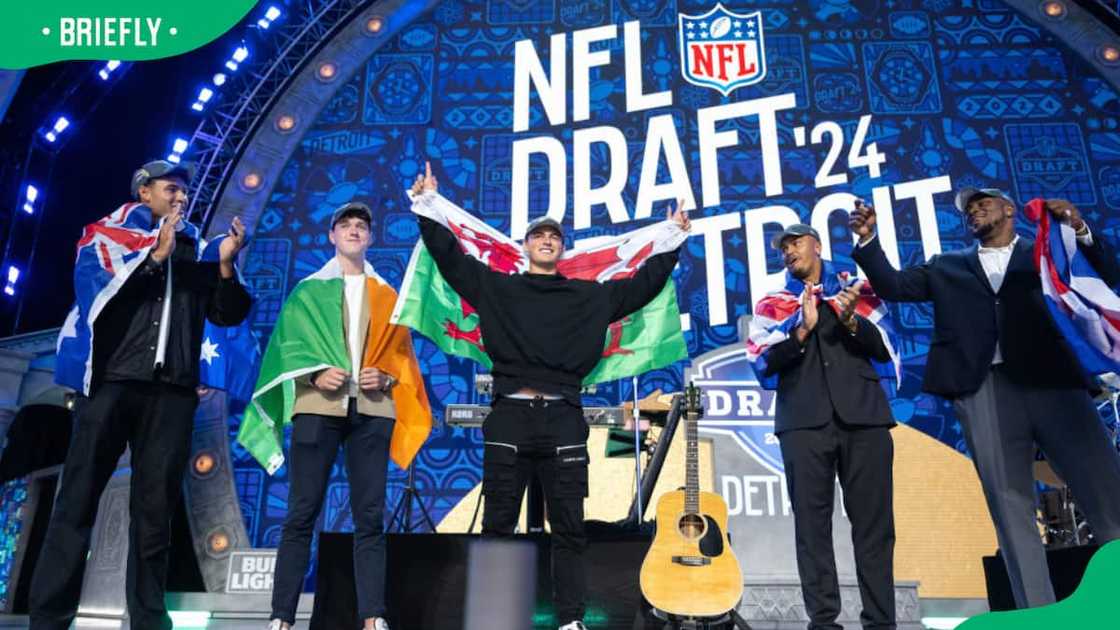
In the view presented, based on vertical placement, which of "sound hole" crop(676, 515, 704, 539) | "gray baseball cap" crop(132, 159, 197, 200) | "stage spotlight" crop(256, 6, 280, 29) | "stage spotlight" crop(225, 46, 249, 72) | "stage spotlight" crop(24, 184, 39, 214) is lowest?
"sound hole" crop(676, 515, 704, 539)

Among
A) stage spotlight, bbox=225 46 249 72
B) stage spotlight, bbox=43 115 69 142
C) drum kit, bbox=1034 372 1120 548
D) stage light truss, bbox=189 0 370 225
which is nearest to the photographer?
drum kit, bbox=1034 372 1120 548

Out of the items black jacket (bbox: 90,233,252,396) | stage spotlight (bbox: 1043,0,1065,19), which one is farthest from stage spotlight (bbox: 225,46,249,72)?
stage spotlight (bbox: 1043,0,1065,19)

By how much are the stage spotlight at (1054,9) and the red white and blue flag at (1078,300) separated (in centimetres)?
486

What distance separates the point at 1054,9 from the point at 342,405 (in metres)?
6.31

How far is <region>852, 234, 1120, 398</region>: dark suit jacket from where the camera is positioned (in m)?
2.54

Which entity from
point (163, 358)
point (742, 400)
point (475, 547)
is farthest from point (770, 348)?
point (742, 400)

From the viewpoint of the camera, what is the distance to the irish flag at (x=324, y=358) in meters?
2.84

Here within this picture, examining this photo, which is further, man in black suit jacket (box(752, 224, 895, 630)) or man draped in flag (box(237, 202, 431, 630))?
man draped in flag (box(237, 202, 431, 630))

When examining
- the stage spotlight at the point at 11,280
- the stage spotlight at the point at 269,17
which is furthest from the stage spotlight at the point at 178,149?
the stage spotlight at the point at 11,280

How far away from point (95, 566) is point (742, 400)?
3.82 metres

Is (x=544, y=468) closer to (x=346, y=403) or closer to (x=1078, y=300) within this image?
(x=346, y=403)

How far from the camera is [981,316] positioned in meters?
2.63

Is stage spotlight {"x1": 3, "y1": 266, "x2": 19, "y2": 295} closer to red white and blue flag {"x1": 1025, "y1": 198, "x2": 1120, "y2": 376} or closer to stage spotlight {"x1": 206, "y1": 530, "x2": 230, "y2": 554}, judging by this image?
stage spotlight {"x1": 206, "y1": 530, "x2": 230, "y2": 554}

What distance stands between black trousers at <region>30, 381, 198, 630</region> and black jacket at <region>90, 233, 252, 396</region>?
0.05 m
